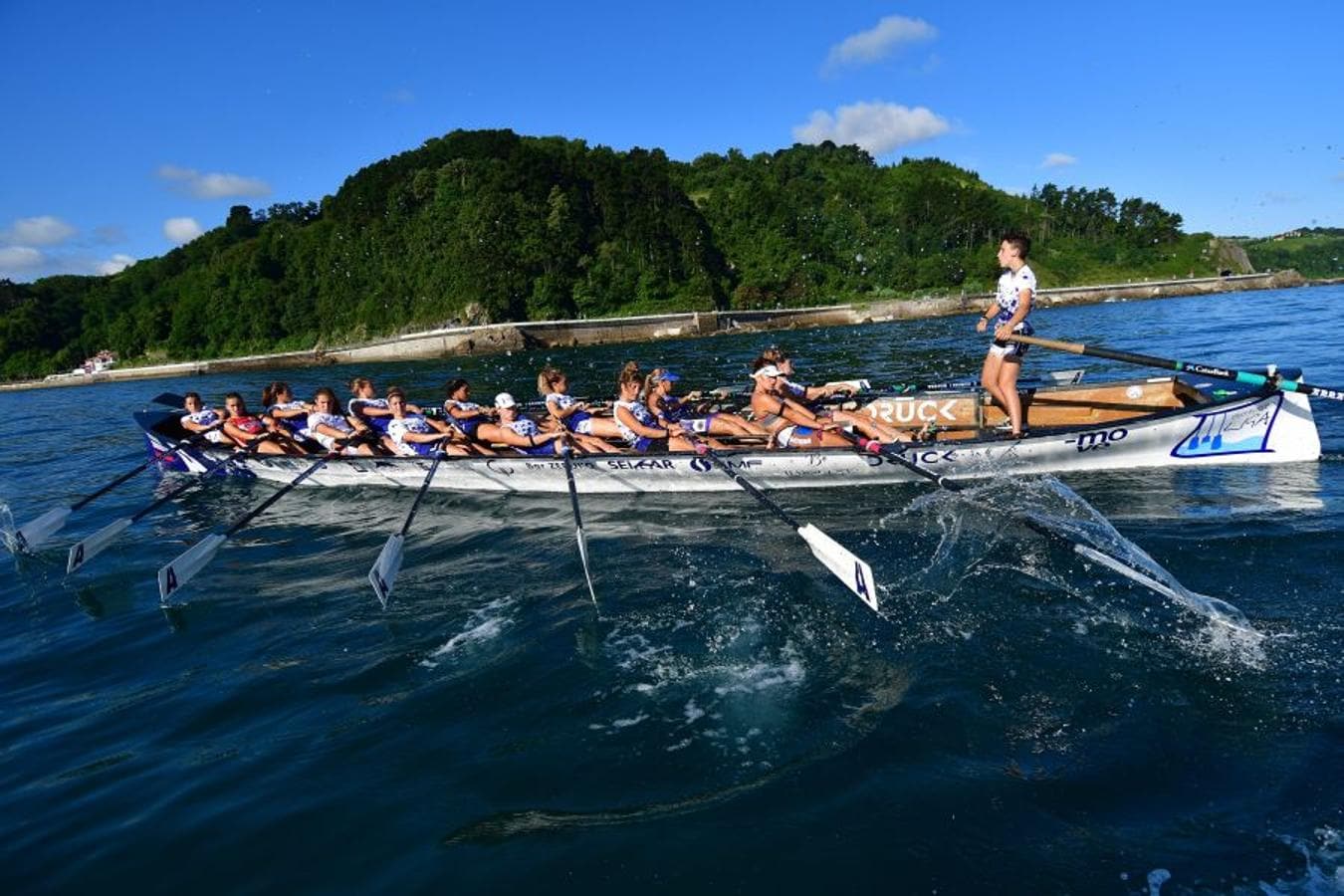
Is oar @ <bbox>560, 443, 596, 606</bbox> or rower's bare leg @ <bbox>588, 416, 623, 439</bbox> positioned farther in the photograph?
rower's bare leg @ <bbox>588, 416, 623, 439</bbox>

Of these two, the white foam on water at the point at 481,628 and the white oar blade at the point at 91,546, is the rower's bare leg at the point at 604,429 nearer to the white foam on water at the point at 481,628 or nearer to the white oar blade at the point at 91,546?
the white foam on water at the point at 481,628

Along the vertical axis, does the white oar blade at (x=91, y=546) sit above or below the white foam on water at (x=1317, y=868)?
above

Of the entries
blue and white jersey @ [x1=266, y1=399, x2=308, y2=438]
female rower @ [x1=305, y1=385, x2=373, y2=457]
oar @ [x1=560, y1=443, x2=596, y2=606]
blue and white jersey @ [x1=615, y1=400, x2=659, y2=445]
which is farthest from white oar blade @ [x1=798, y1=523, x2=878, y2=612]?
blue and white jersey @ [x1=266, y1=399, x2=308, y2=438]

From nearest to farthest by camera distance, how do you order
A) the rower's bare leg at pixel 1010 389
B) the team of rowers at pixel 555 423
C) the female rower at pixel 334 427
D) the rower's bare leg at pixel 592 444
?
the rower's bare leg at pixel 1010 389, the team of rowers at pixel 555 423, the rower's bare leg at pixel 592 444, the female rower at pixel 334 427

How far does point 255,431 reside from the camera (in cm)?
1577

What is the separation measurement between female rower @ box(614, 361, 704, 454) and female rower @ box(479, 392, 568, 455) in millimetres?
1460

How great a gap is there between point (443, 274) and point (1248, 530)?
3574 inches

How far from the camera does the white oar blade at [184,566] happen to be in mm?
7957

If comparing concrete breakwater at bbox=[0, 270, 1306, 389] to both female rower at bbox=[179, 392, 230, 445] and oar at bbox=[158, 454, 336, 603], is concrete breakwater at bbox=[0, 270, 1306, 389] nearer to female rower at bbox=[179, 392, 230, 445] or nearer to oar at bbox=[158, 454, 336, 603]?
female rower at bbox=[179, 392, 230, 445]

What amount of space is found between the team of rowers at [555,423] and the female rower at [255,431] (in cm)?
2

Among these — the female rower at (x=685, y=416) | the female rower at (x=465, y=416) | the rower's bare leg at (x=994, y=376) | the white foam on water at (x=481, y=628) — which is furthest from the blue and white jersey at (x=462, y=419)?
the rower's bare leg at (x=994, y=376)

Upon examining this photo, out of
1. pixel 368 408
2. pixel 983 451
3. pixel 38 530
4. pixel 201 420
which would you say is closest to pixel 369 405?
pixel 368 408

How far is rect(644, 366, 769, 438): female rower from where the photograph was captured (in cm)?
1238

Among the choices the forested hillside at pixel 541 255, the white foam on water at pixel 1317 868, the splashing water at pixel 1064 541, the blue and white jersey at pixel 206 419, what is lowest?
the white foam on water at pixel 1317 868
